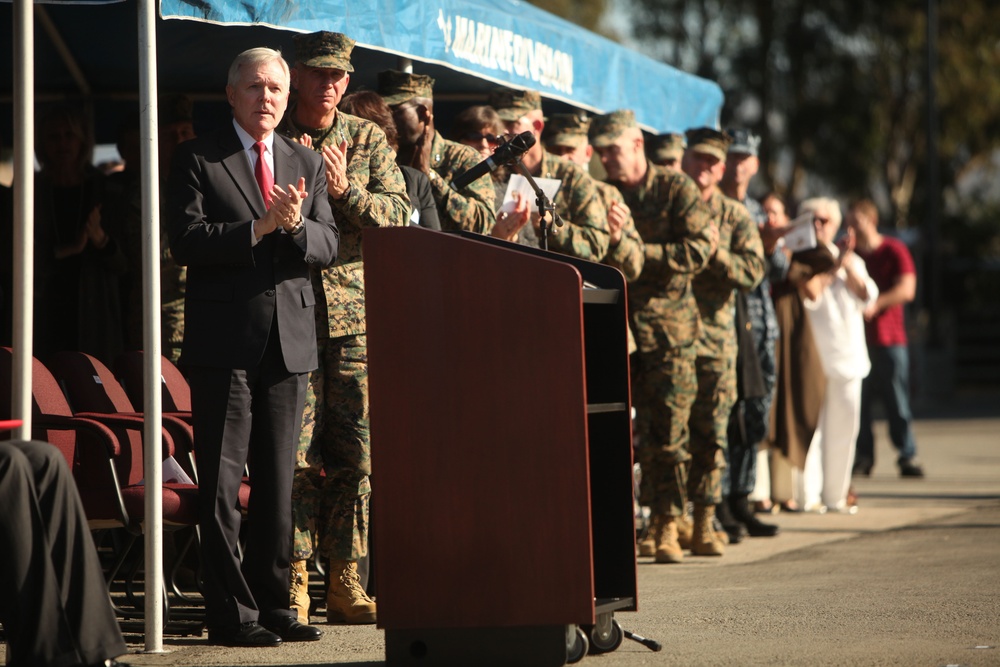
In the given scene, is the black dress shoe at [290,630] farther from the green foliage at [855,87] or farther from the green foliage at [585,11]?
the green foliage at [585,11]

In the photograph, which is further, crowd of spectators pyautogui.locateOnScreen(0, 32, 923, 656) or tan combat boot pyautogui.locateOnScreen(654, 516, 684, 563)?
tan combat boot pyautogui.locateOnScreen(654, 516, 684, 563)

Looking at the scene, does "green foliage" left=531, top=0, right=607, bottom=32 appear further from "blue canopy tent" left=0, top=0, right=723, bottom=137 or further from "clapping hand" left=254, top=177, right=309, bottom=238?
"clapping hand" left=254, top=177, right=309, bottom=238

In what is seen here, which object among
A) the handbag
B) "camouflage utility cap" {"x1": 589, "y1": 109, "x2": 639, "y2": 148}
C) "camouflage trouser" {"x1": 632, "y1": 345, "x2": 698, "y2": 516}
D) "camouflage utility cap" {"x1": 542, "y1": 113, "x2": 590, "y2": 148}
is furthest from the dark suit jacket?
the handbag

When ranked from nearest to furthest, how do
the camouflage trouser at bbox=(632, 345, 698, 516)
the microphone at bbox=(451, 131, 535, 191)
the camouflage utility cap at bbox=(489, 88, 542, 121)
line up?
the microphone at bbox=(451, 131, 535, 191), the camouflage utility cap at bbox=(489, 88, 542, 121), the camouflage trouser at bbox=(632, 345, 698, 516)

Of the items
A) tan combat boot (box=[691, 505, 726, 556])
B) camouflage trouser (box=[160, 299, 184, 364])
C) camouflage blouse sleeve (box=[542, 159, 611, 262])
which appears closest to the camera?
camouflage trouser (box=[160, 299, 184, 364])

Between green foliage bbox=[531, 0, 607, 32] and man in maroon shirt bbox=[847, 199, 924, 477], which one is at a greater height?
green foliage bbox=[531, 0, 607, 32]

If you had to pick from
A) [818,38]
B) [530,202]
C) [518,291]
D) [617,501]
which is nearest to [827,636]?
[617,501]

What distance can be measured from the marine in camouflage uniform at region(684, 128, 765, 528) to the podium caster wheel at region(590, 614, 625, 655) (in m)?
3.59

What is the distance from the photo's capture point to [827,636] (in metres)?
5.80

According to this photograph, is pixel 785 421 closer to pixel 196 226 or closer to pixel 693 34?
pixel 196 226

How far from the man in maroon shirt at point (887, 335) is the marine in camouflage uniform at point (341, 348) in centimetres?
734

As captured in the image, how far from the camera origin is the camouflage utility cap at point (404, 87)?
7.14 m

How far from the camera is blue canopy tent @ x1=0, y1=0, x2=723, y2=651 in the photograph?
526 centimetres

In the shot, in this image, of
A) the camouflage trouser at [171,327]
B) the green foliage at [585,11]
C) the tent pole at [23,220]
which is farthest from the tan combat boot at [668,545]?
Result: the green foliage at [585,11]
